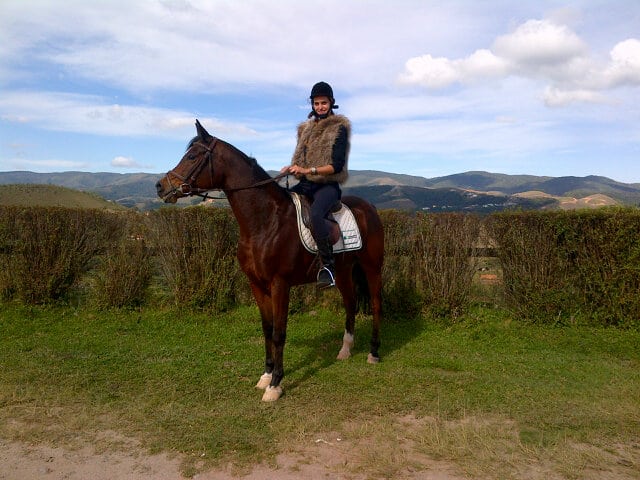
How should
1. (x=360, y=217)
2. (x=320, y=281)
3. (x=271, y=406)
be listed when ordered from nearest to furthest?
(x=271, y=406), (x=320, y=281), (x=360, y=217)

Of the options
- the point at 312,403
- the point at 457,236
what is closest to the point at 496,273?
the point at 457,236

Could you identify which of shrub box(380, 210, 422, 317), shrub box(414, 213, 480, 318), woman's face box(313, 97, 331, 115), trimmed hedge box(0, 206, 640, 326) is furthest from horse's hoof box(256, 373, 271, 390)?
shrub box(414, 213, 480, 318)

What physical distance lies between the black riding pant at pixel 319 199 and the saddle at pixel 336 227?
79mm

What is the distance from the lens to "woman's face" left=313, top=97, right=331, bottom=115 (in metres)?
5.62

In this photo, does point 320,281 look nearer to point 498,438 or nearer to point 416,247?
point 498,438

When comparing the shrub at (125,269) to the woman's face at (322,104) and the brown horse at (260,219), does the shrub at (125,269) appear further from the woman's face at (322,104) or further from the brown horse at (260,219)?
the woman's face at (322,104)

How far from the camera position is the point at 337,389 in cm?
516

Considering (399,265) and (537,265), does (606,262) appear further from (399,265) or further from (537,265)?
(399,265)

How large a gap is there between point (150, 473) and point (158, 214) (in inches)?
223

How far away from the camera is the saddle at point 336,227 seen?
5309 mm

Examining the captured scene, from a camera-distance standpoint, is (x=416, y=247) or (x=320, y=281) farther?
(x=416, y=247)

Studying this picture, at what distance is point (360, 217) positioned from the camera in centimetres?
634

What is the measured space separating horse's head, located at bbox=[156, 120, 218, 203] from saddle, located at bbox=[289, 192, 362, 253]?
1.05m

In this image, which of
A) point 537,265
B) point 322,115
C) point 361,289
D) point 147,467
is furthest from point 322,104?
point 537,265
